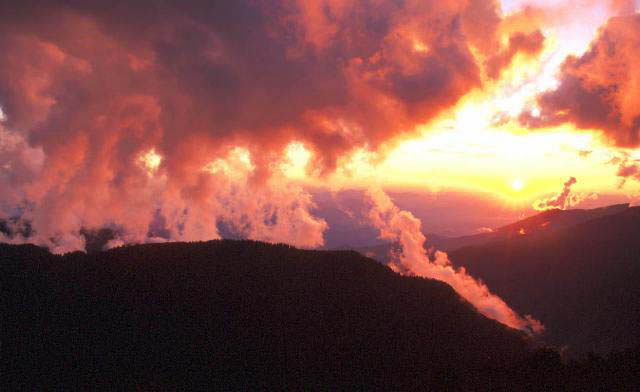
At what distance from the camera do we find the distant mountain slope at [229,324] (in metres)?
125

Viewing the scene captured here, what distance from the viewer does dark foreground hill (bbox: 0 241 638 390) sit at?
119 meters

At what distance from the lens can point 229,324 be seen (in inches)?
5817

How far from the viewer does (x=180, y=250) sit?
186 metres

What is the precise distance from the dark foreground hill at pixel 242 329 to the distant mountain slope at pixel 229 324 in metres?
0.52

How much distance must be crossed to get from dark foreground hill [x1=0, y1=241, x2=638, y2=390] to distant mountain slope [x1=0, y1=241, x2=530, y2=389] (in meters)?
0.52

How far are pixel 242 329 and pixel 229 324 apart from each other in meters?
5.97

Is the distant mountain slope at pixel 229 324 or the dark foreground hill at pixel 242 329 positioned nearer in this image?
the dark foreground hill at pixel 242 329

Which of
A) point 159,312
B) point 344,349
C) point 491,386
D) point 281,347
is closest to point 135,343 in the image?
point 159,312

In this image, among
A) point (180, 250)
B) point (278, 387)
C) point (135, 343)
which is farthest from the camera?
point (180, 250)

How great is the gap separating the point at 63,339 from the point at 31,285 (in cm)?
4644

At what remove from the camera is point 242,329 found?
14538 cm

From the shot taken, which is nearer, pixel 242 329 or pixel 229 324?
pixel 242 329

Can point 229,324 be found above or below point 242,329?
above

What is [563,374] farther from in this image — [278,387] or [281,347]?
[281,347]
